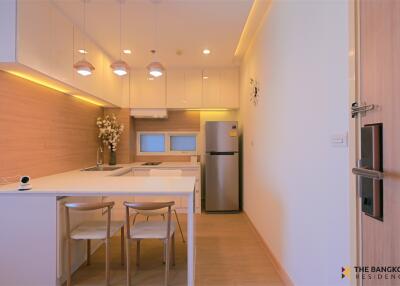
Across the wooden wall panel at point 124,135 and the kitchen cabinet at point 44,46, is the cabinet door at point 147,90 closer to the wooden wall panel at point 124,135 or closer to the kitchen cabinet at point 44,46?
the wooden wall panel at point 124,135

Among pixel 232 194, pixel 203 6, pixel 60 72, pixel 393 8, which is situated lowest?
pixel 232 194

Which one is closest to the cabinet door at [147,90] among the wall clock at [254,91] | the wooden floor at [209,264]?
the wall clock at [254,91]

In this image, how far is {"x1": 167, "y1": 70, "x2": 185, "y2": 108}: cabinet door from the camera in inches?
185

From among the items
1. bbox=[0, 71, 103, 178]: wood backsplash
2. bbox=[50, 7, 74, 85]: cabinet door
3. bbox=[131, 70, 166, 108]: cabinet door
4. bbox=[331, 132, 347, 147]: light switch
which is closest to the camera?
bbox=[331, 132, 347, 147]: light switch

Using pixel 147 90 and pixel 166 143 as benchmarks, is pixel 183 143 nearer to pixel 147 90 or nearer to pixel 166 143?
pixel 166 143

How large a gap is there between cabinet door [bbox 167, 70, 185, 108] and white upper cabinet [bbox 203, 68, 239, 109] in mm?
427

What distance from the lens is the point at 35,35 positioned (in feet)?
7.23

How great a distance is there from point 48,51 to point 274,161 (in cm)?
255

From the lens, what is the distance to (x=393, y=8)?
88 cm

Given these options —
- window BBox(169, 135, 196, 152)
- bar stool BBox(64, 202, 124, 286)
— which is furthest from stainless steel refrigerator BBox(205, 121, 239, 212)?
bar stool BBox(64, 202, 124, 286)

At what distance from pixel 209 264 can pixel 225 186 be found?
200 cm

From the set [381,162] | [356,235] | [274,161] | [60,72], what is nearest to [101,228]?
[60,72]

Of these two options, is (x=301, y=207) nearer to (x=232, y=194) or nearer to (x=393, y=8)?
(x=393, y=8)

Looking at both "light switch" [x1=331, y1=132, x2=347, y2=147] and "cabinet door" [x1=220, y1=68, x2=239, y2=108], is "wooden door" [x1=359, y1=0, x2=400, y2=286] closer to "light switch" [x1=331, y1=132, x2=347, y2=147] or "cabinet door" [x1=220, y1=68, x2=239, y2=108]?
"light switch" [x1=331, y1=132, x2=347, y2=147]
